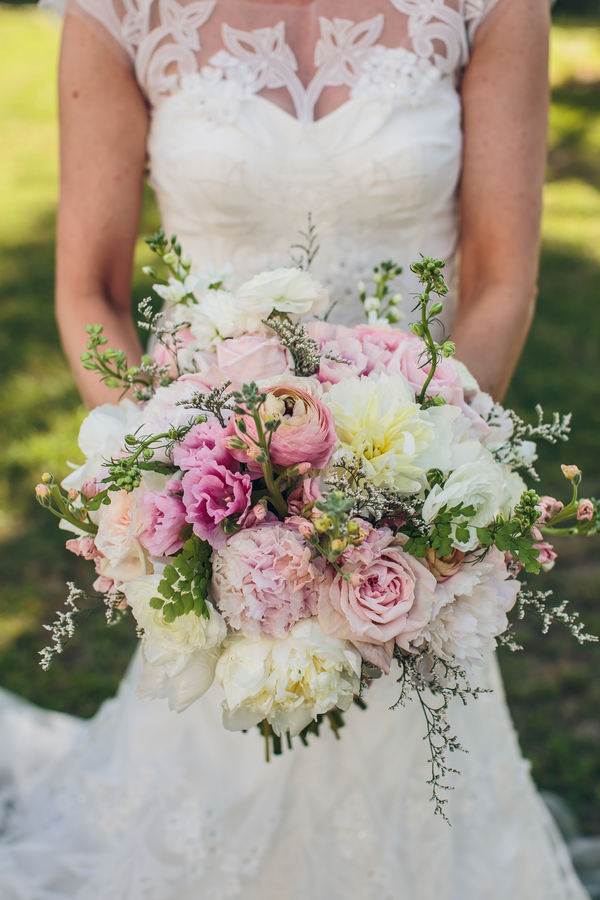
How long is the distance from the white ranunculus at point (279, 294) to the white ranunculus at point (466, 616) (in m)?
0.52

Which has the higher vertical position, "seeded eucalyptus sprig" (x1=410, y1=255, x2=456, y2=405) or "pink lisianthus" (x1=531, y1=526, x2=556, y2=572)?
"seeded eucalyptus sprig" (x1=410, y1=255, x2=456, y2=405)

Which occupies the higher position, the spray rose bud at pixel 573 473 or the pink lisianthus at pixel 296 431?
the pink lisianthus at pixel 296 431

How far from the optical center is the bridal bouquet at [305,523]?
115 centimetres

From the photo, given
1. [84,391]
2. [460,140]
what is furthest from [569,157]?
[84,391]

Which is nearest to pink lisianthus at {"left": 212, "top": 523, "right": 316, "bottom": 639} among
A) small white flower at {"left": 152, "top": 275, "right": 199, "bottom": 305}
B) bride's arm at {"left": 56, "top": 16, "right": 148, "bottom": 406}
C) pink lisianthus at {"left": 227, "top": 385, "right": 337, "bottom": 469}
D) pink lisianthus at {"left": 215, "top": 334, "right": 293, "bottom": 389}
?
pink lisianthus at {"left": 227, "top": 385, "right": 337, "bottom": 469}

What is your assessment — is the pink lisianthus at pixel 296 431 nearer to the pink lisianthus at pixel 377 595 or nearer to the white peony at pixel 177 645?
the pink lisianthus at pixel 377 595

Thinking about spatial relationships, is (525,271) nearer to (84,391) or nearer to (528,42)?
(528,42)

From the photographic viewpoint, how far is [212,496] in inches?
45.7

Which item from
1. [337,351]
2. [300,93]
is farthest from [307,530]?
[300,93]

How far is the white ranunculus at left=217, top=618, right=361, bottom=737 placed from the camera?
1.18 m

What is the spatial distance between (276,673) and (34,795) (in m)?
1.74

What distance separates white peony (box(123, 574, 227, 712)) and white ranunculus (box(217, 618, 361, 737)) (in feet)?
0.16

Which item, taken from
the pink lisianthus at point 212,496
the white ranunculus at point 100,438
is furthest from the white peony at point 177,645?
the white ranunculus at point 100,438

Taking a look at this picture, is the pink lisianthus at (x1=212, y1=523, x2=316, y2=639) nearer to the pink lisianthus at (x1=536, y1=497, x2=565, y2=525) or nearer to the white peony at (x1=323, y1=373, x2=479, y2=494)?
the white peony at (x1=323, y1=373, x2=479, y2=494)
